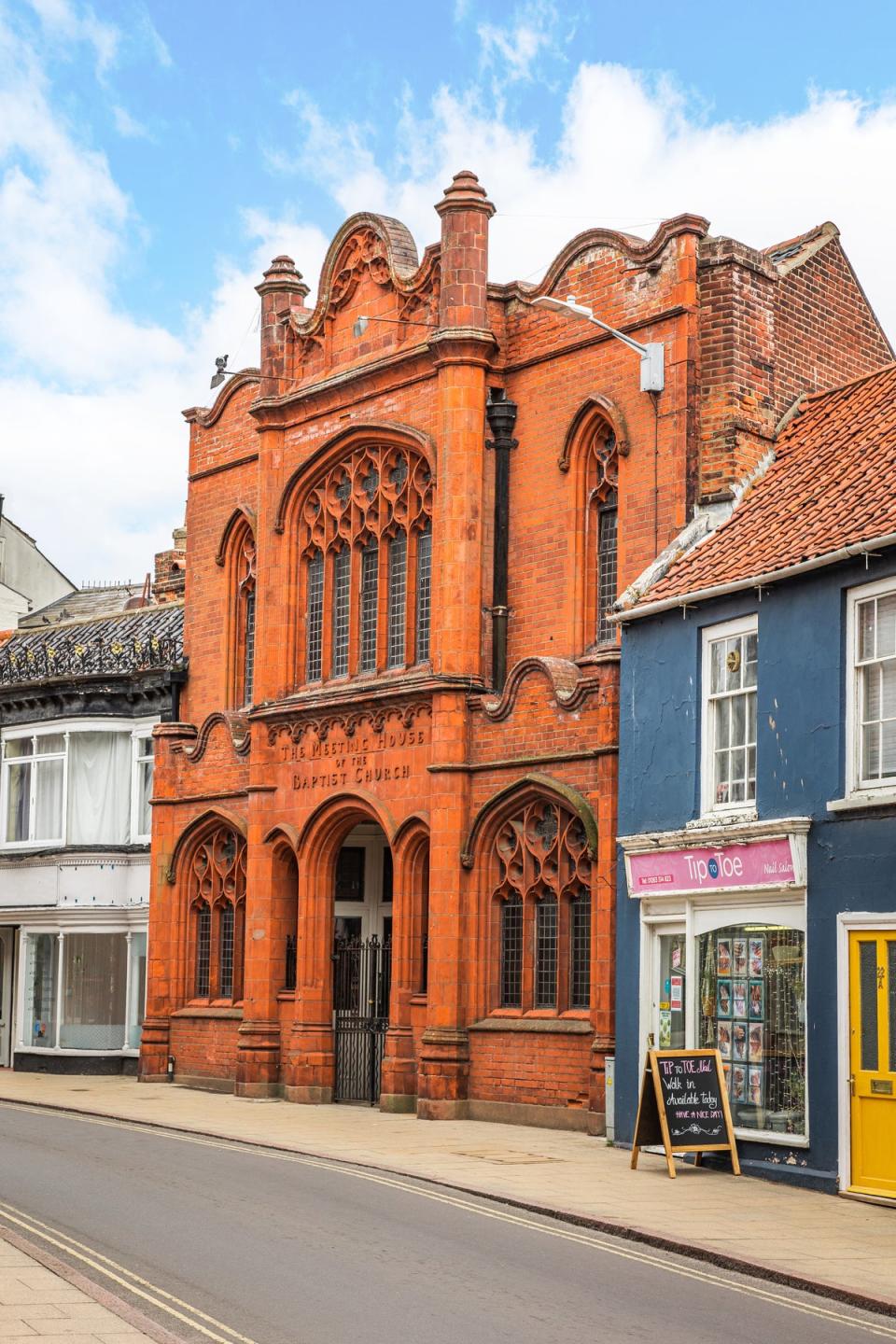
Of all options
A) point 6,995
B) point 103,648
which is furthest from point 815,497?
point 6,995

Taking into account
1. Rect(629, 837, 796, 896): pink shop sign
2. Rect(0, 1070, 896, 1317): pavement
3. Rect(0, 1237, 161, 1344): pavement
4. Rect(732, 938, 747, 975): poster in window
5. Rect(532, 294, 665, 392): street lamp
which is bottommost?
Rect(0, 1070, 896, 1317): pavement

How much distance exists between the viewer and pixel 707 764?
742 inches

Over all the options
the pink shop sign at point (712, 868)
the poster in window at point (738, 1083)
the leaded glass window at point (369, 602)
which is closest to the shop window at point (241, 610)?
the leaded glass window at point (369, 602)

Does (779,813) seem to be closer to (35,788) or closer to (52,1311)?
(52,1311)

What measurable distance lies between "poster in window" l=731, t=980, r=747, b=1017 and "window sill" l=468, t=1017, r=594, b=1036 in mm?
3783

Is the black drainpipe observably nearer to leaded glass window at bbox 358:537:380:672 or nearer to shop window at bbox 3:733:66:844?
leaded glass window at bbox 358:537:380:672

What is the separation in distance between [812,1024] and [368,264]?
46.5ft

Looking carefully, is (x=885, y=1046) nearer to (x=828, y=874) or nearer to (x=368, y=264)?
(x=828, y=874)

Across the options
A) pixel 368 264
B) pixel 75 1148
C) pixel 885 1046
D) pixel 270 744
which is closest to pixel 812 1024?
pixel 885 1046

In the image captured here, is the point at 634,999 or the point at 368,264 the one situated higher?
the point at 368,264

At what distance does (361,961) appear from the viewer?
2700 centimetres

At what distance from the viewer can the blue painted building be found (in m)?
16.1

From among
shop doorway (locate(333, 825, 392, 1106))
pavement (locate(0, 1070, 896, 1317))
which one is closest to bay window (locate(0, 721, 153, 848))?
shop doorway (locate(333, 825, 392, 1106))

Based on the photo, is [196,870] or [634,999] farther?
[196,870]
